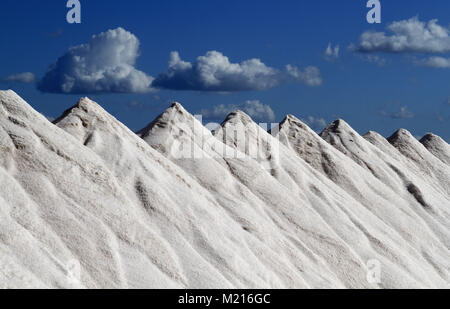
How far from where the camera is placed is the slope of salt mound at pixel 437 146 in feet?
195

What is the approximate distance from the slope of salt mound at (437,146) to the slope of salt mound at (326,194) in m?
20.7

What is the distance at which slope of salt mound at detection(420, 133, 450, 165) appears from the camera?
59469 millimetres

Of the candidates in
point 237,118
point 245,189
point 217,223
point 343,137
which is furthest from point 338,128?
point 217,223

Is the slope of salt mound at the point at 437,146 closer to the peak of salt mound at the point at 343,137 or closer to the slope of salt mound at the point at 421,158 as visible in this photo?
the slope of salt mound at the point at 421,158

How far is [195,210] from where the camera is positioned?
2728 centimetres

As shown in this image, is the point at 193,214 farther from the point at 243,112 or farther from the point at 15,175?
the point at 243,112

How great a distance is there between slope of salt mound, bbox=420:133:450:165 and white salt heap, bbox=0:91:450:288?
16753 mm

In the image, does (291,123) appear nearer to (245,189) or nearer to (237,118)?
(237,118)

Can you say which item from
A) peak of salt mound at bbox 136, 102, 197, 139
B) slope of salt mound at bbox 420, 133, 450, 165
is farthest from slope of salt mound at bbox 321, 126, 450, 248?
peak of salt mound at bbox 136, 102, 197, 139
